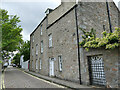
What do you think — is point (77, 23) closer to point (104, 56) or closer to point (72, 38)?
point (72, 38)

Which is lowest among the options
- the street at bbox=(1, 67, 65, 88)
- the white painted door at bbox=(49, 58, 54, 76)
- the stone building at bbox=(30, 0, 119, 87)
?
the street at bbox=(1, 67, 65, 88)

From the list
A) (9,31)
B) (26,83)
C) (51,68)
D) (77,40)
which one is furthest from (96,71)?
(9,31)

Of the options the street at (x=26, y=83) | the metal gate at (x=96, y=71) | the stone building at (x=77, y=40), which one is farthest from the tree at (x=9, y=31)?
the metal gate at (x=96, y=71)

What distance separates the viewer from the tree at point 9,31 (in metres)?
18.1

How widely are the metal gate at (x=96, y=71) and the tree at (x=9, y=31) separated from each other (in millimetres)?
14377

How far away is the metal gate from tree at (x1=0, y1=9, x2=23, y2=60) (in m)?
14.4

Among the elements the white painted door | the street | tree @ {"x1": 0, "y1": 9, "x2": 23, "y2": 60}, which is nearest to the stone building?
the white painted door

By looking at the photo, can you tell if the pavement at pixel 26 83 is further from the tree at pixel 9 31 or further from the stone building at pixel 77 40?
the tree at pixel 9 31

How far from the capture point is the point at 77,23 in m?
9.30

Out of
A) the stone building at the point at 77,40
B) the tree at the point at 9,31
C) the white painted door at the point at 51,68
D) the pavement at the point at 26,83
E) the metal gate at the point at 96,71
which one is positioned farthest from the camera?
the tree at the point at 9,31

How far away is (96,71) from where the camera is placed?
775 centimetres

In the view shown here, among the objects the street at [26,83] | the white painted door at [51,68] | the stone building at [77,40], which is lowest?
the street at [26,83]

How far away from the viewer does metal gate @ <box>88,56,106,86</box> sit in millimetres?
7369

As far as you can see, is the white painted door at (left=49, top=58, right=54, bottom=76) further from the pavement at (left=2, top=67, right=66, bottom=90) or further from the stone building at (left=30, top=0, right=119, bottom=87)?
the pavement at (left=2, top=67, right=66, bottom=90)
